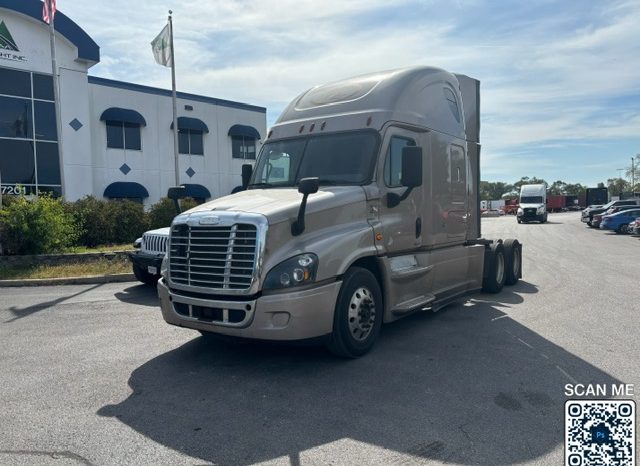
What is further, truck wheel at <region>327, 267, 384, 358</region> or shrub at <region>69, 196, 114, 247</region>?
shrub at <region>69, 196, 114, 247</region>

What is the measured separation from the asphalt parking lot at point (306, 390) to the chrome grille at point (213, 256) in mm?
973

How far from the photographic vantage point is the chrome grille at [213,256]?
16.1 feet

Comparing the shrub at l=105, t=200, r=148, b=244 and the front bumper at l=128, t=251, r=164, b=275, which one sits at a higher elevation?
the shrub at l=105, t=200, r=148, b=244

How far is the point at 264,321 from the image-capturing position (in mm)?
4832

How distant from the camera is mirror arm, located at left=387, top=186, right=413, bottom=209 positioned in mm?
6087

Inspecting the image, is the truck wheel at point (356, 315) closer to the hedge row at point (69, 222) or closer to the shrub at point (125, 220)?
the hedge row at point (69, 222)

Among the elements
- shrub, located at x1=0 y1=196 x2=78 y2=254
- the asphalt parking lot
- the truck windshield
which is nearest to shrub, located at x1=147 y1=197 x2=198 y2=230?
shrub, located at x1=0 y1=196 x2=78 y2=254

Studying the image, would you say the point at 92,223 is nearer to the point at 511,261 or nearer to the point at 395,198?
the point at 511,261

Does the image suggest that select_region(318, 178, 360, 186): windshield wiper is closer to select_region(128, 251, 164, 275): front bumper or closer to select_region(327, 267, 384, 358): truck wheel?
select_region(327, 267, 384, 358): truck wheel

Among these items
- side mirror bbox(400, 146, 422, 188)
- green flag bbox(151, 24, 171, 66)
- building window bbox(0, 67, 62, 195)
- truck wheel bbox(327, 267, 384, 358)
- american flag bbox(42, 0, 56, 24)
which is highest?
american flag bbox(42, 0, 56, 24)

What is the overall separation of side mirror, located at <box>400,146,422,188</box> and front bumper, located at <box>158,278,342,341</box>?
1.67m

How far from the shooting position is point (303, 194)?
5.03 m

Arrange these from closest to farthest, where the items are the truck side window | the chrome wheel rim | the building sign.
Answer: the chrome wheel rim → the truck side window → the building sign

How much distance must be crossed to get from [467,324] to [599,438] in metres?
3.51
